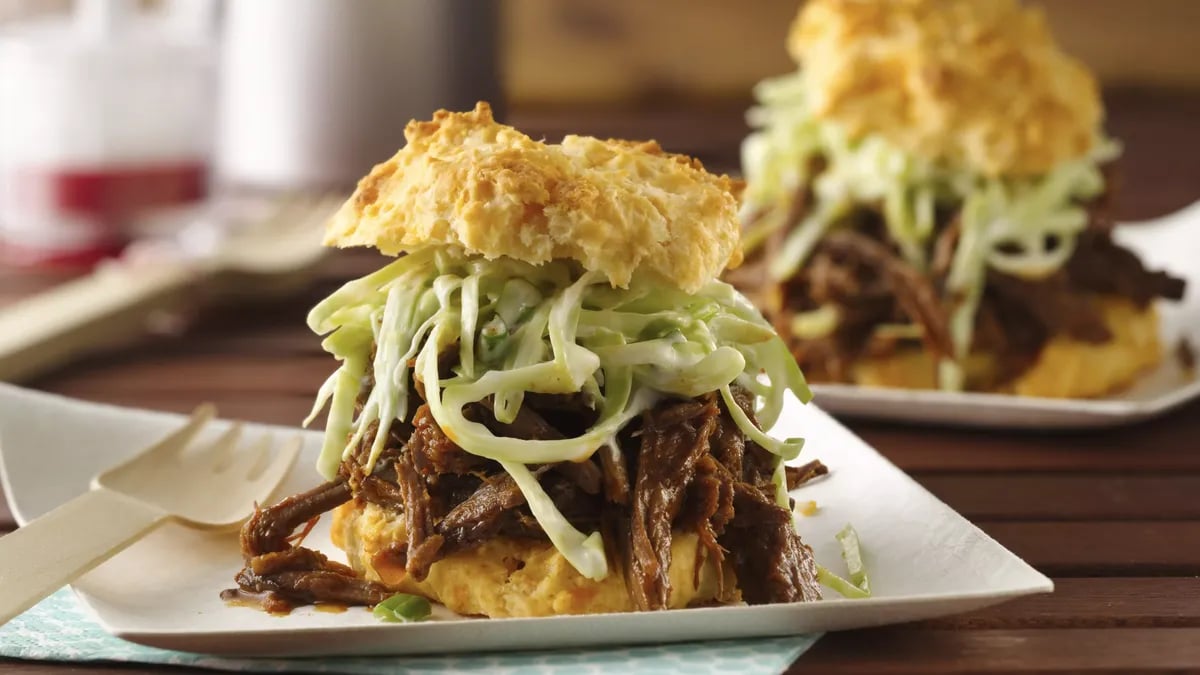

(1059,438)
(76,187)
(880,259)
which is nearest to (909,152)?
(880,259)

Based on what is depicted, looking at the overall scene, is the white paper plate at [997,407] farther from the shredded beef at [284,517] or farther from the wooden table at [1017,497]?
the shredded beef at [284,517]

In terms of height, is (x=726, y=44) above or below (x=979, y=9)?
below

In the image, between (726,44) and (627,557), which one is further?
(726,44)

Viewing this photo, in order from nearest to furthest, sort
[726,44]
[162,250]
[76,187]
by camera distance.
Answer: [162,250], [76,187], [726,44]

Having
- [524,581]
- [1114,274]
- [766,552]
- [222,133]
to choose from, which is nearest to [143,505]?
[524,581]

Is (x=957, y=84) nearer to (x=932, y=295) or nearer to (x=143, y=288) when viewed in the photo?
(x=932, y=295)

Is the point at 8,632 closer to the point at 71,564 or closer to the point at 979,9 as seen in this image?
the point at 71,564

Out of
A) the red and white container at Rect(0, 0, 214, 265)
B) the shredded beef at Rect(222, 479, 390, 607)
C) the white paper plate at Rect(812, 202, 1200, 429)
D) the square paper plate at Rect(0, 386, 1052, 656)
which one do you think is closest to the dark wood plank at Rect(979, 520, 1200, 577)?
the square paper plate at Rect(0, 386, 1052, 656)

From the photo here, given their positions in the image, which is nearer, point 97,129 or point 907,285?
point 907,285
